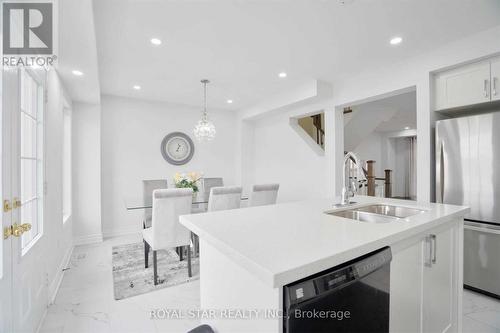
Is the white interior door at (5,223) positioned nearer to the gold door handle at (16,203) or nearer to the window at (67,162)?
the gold door handle at (16,203)

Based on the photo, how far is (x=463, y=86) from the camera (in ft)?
8.51

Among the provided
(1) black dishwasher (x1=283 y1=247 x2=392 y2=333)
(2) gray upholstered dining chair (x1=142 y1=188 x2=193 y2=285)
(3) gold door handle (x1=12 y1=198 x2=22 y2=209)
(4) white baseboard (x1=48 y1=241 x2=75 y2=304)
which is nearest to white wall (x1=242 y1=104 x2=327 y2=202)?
(2) gray upholstered dining chair (x1=142 y1=188 x2=193 y2=285)

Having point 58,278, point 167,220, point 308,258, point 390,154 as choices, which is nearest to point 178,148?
point 167,220

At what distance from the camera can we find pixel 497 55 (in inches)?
93.7

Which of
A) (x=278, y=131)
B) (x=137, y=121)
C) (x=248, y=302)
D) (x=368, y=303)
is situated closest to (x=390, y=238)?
(x=368, y=303)

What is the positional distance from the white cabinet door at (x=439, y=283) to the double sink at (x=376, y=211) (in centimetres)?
26

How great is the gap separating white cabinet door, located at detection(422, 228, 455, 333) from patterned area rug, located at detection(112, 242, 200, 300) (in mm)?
2205

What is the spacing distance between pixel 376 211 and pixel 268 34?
1943mm

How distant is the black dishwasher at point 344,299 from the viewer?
2.69 ft

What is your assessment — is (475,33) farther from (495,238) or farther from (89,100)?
(89,100)

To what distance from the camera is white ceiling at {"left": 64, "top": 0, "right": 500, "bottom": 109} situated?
6.70 feet

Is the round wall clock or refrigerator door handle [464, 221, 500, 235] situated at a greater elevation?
the round wall clock

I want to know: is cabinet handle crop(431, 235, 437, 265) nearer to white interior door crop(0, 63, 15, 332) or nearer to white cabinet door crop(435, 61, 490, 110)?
white cabinet door crop(435, 61, 490, 110)

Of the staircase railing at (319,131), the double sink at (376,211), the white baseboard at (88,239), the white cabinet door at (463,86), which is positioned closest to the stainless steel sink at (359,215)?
the double sink at (376,211)
